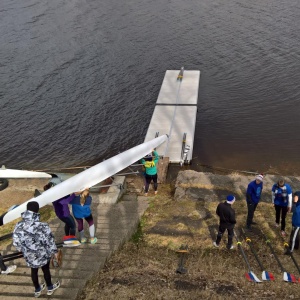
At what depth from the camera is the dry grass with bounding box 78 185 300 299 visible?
6133 millimetres

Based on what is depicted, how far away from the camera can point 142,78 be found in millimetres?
22312

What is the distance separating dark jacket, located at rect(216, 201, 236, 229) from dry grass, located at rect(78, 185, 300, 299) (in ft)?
2.55

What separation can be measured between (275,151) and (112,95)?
10295mm

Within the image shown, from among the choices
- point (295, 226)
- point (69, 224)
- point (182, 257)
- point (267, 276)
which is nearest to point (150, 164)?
point (182, 257)

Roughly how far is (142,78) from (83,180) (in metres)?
16.0

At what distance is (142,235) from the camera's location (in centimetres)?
803

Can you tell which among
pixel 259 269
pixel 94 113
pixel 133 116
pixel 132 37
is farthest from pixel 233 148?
pixel 132 37

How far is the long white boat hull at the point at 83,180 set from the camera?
6.39 m

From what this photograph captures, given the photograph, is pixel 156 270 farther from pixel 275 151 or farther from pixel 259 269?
pixel 275 151

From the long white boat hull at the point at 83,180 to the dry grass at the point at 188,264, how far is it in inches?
61.1

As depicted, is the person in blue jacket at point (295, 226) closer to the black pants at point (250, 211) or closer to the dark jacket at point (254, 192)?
the dark jacket at point (254, 192)

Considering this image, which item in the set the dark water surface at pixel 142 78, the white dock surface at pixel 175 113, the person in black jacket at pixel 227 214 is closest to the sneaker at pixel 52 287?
the person in black jacket at pixel 227 214

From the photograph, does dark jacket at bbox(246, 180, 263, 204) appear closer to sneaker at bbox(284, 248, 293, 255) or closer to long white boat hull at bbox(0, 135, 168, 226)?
sneaker at bbox(284, 248, 293, 255)

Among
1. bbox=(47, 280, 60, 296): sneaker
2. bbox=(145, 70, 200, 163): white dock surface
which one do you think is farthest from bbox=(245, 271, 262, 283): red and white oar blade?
bbox=(145, 70, 200, 163): white dock surface
